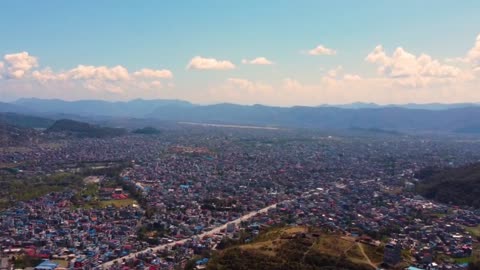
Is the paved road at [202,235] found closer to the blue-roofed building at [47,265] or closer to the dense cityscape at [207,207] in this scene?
the dense cityscape at [207,207]

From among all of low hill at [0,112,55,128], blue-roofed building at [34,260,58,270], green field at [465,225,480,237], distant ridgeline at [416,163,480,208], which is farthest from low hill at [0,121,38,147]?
green field at [465,225,480,237]

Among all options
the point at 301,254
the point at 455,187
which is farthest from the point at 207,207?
the point at 455,187

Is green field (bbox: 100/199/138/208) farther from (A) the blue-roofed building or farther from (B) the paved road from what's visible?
(A) the blue-roofed building

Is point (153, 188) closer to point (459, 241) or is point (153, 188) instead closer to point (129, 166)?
point (129, 166)

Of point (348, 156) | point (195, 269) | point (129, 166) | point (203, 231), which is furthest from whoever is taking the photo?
point (348, 156)

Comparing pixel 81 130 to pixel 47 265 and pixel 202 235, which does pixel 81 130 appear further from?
pixel 47 265

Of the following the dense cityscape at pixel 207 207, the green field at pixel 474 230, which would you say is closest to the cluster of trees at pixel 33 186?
the dense cityscape at pixel 207 207

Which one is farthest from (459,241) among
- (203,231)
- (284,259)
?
(203,231)
